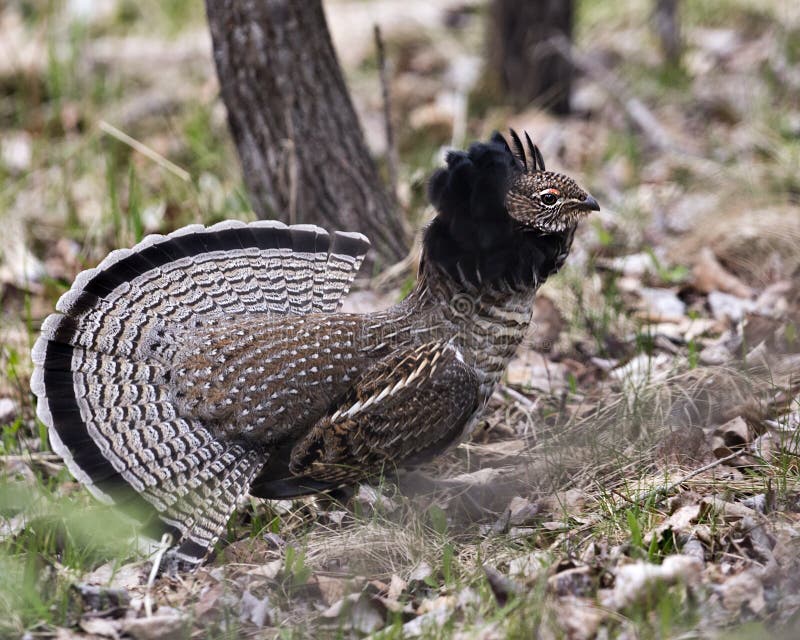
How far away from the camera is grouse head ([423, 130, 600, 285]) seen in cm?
429

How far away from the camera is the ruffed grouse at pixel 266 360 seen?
4.05m

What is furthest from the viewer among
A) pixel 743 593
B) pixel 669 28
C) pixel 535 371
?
pixel 669 28

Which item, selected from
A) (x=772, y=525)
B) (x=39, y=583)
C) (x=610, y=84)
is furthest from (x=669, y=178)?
(x=39, y=583)

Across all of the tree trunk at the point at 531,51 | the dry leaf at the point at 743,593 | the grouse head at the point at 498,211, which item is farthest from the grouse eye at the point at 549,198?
the tree trunk at the point at 531,51

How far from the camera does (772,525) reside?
12.0 feet

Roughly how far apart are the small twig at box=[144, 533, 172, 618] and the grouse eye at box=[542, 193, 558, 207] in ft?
6.72

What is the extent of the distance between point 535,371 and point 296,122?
195 cm

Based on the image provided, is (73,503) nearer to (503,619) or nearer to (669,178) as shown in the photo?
(503,619)

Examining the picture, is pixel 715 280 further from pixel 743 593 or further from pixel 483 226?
pixel 743 593

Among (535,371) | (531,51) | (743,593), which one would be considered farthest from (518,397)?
(531,51)

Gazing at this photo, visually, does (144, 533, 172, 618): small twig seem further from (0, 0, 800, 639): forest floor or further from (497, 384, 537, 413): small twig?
(497, 384, 537, 413): small twig

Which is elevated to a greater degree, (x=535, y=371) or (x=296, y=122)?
(x=296, y=122)

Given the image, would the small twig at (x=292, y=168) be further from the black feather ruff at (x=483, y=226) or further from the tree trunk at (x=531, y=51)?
the tree trunk at (x=531, y=51)

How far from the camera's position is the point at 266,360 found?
425cm
